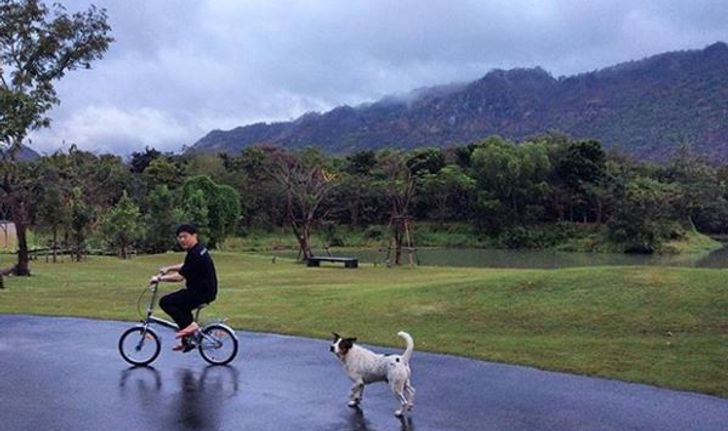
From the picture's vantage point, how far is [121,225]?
46250 millimetres

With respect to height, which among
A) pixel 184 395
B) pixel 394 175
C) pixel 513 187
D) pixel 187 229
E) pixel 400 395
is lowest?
pixel 184 395

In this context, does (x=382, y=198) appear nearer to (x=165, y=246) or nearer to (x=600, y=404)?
(x=165, y=246)

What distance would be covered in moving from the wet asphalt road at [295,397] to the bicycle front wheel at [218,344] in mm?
170

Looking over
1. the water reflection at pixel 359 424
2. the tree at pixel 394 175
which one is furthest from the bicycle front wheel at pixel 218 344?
the tree at pixel 394 175

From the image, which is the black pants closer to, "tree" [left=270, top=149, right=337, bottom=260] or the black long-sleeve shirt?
the black long-sleeve shirt

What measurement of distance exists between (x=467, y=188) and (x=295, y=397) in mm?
70499

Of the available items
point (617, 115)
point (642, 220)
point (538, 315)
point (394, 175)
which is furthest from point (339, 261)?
point (617, 115)

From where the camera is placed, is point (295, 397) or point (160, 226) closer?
point (295, 397)

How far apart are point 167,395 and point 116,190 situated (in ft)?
195

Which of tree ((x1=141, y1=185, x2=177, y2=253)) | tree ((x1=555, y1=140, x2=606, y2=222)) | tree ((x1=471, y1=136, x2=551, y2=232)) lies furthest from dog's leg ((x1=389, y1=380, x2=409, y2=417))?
tree ((x1=555, y1=140, x2=606, y2=222))

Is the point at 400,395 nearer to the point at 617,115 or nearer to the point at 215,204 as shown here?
the point at 215,204

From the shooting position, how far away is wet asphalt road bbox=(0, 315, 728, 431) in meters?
7.65

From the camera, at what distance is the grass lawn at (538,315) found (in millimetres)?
11117

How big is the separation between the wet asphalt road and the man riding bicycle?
71cm
